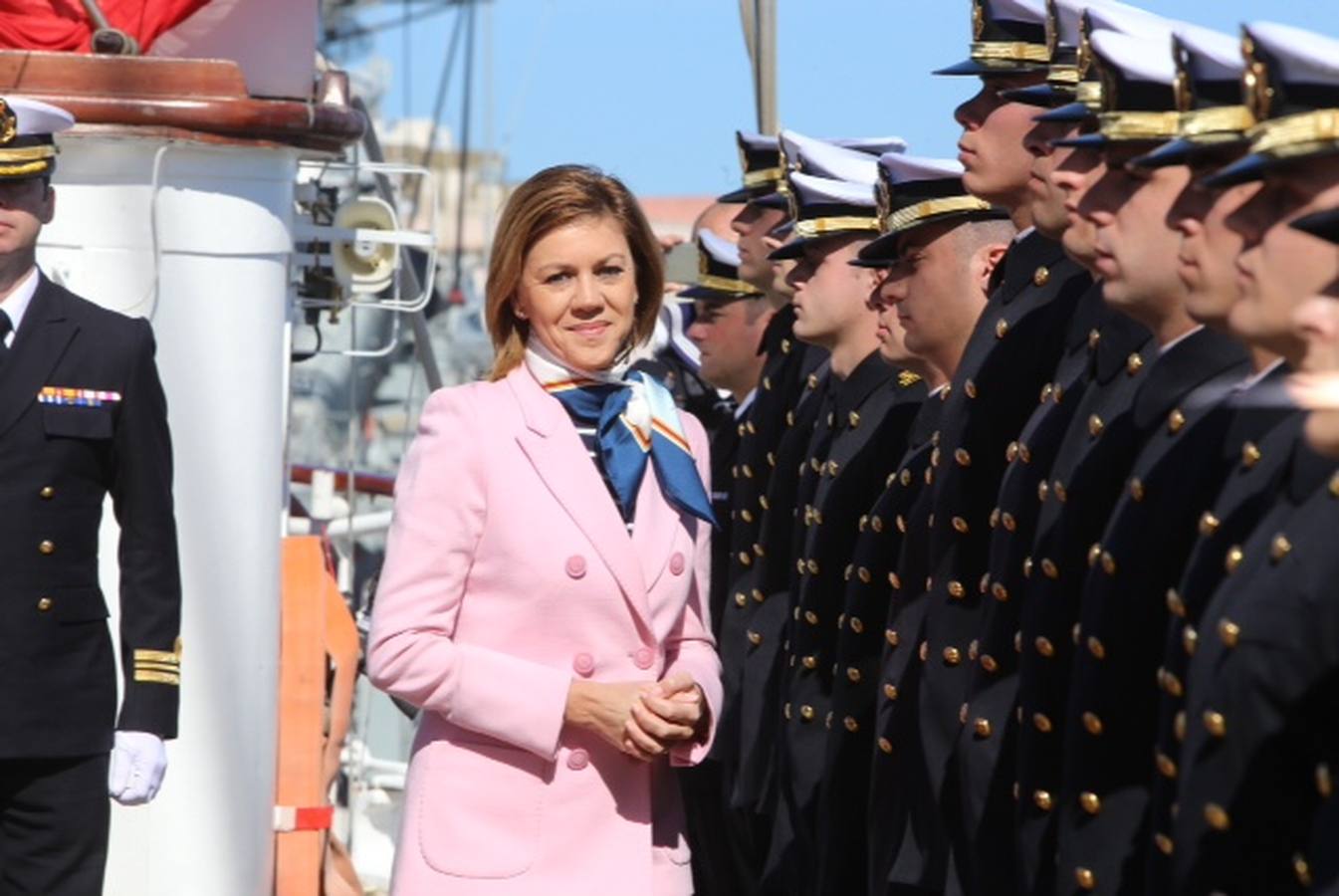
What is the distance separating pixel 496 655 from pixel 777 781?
2000 millimetres

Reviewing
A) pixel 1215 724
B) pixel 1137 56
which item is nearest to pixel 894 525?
pixel 1137 56

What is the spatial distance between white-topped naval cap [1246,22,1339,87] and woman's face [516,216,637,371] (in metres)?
1.65

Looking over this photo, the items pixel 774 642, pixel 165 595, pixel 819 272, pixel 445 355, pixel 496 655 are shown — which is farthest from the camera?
pixel 445 355

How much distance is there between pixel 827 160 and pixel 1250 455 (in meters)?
3.39

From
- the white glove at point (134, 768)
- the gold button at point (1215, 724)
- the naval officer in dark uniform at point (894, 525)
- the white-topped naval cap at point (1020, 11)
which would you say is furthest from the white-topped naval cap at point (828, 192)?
the gold button at point (1215, 724)

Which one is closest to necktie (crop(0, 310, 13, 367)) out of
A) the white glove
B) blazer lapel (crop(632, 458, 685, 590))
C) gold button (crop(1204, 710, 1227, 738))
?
the white glove

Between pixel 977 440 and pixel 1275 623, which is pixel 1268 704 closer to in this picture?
pixel 1275 623

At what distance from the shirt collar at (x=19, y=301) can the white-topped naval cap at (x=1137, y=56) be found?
2267 millimetres

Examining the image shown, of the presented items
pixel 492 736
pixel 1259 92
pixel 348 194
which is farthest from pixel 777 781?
pixel 348 194

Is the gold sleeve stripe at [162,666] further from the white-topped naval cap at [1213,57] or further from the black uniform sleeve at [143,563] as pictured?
the white-topped naval cap at [1213,57]

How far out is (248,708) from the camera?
7832mm

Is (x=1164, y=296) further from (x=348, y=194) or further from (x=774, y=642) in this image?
(x=348, y=194)

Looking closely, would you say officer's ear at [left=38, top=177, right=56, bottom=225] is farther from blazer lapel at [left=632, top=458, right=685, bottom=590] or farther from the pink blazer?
blazer lapel at [left=632, top=458, right=685, bottom=590]

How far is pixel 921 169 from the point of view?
5.92 m
